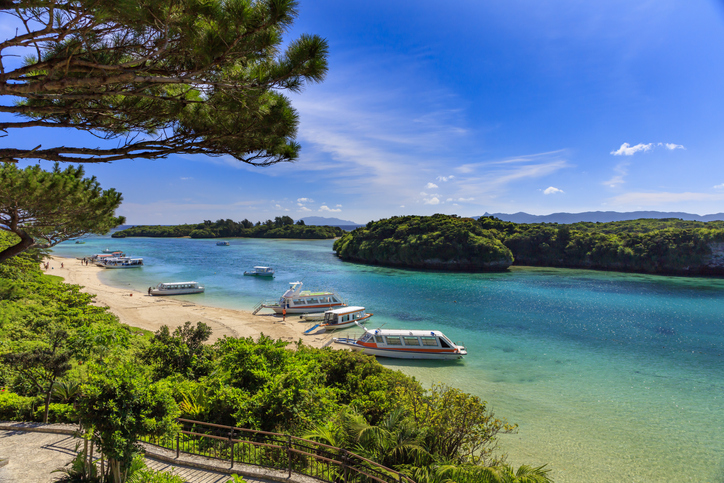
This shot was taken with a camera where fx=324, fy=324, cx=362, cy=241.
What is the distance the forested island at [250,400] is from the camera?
5070 mm

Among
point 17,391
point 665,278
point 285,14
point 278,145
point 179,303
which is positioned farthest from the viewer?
point 665,278

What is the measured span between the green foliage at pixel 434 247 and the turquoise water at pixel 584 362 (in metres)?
22.5

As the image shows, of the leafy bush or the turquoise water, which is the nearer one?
the leafy bush

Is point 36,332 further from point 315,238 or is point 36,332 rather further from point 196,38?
point 315,238

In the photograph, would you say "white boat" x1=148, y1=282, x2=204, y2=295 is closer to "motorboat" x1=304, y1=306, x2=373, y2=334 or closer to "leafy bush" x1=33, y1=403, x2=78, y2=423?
"motorboat" x1=304, y1=306, x2=373, y2=334

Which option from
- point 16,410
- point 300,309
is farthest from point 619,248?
point 16,410

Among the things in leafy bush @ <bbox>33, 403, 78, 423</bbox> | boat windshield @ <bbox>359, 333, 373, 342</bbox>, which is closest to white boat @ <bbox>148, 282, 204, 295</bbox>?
boat windshield @ <bbox>359, 333, 373, 342</bbox>

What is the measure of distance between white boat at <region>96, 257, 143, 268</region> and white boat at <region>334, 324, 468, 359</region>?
6736cm

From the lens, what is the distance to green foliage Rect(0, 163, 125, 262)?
36.4 feet

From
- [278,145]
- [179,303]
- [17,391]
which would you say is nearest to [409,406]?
[278,145]

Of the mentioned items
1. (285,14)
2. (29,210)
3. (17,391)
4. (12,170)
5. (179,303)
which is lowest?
(179,303)

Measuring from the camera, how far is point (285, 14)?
5.80m

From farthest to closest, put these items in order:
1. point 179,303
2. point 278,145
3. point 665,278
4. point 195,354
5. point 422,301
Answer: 1. point 665,278
2. point 422,301
3. point 179,303
4. point 195,354
5. point 278,145

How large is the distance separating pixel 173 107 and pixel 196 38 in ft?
9.69
